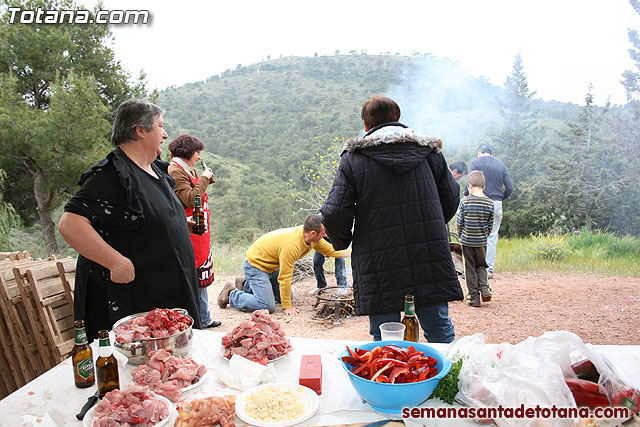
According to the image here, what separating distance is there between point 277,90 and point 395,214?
1003 inches

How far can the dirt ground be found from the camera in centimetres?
420

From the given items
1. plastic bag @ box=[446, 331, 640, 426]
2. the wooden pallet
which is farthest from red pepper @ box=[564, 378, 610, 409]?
the wooden pallet

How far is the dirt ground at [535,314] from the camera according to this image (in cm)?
420

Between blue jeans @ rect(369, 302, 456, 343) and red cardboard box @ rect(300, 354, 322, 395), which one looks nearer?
red cardboard box @ rect(300, 354, 322, 395)

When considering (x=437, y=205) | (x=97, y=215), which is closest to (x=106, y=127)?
(x=97, y=215)

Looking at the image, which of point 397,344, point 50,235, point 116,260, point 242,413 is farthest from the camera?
point 50,235

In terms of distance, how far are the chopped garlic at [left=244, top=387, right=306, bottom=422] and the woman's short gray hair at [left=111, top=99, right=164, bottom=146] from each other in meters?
1.45

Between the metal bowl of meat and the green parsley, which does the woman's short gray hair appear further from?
the green parsley

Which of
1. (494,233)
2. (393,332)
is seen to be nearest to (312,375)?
(393,332)

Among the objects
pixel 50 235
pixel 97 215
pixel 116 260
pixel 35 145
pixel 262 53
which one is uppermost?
pixel 262 53

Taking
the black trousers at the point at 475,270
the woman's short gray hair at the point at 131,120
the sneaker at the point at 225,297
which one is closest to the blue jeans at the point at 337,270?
the sneaker at the point at 225,297

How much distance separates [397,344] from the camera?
1443 mm

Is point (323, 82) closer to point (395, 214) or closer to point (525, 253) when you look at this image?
point (525, 253)

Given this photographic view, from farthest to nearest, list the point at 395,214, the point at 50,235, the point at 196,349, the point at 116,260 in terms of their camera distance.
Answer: the point at 50,235 < the point at 395,214 < the point at 116,260 < the point at 196,349
